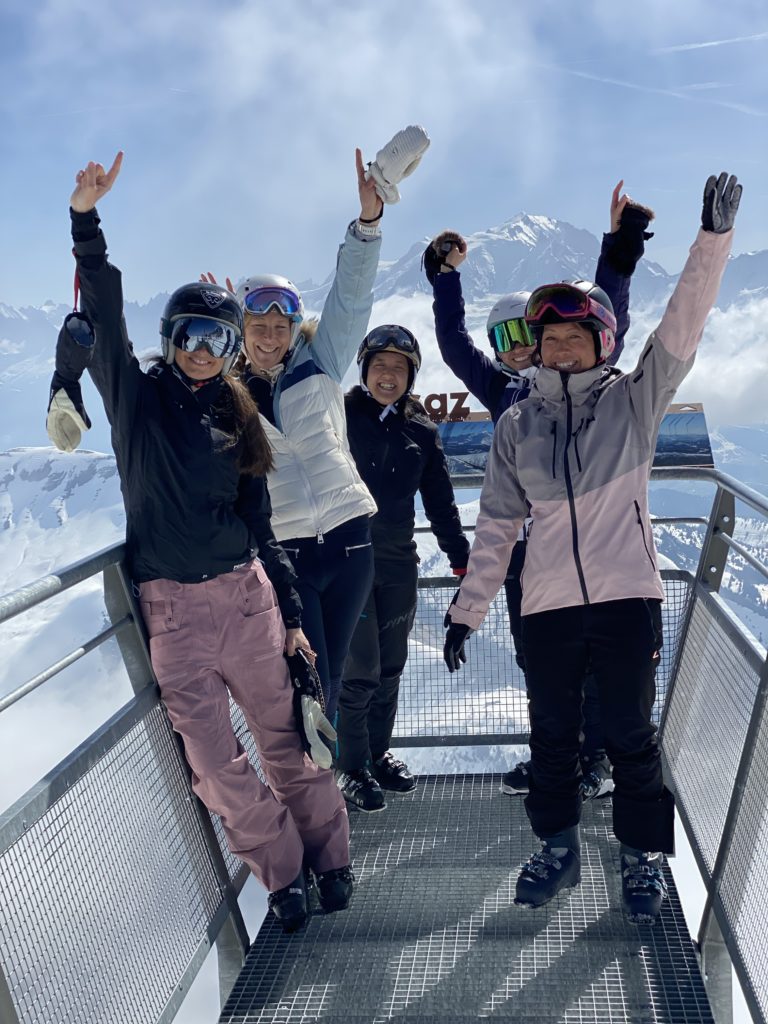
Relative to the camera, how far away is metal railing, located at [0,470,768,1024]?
7.88ft

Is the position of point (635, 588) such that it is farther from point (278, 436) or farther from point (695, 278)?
point (278, 436)

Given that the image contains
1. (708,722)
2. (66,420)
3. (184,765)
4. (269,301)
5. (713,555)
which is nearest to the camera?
(66,420)

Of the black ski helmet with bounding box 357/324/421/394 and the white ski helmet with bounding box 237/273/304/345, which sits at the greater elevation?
the white ski helmet with bounding box 237/273/304/345

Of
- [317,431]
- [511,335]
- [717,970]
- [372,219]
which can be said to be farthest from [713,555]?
[372,219]

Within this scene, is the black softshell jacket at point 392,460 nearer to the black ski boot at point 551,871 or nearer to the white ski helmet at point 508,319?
the white ski helmet at point 508,319

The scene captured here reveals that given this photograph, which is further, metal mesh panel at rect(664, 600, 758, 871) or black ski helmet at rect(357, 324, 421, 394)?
black ski helmet at rect(357, 324, 421, 394)

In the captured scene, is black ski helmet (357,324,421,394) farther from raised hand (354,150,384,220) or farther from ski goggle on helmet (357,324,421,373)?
raised hand (354,150,384,220)

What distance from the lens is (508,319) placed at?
164 inches

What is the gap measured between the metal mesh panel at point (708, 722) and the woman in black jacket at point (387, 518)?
3.82 ft

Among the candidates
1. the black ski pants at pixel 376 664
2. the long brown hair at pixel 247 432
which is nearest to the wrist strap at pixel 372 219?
the long brown hair at pixel 247 432

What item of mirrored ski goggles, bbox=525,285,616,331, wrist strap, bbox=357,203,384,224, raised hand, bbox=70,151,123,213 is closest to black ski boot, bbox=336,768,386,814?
mirrored ski goggles, bbox=525,285,616,331

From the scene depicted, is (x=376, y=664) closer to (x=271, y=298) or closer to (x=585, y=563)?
(x=585, y=563)

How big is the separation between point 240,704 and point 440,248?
2.30 metres

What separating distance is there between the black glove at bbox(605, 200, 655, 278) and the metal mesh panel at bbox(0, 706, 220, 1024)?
2590 mm
